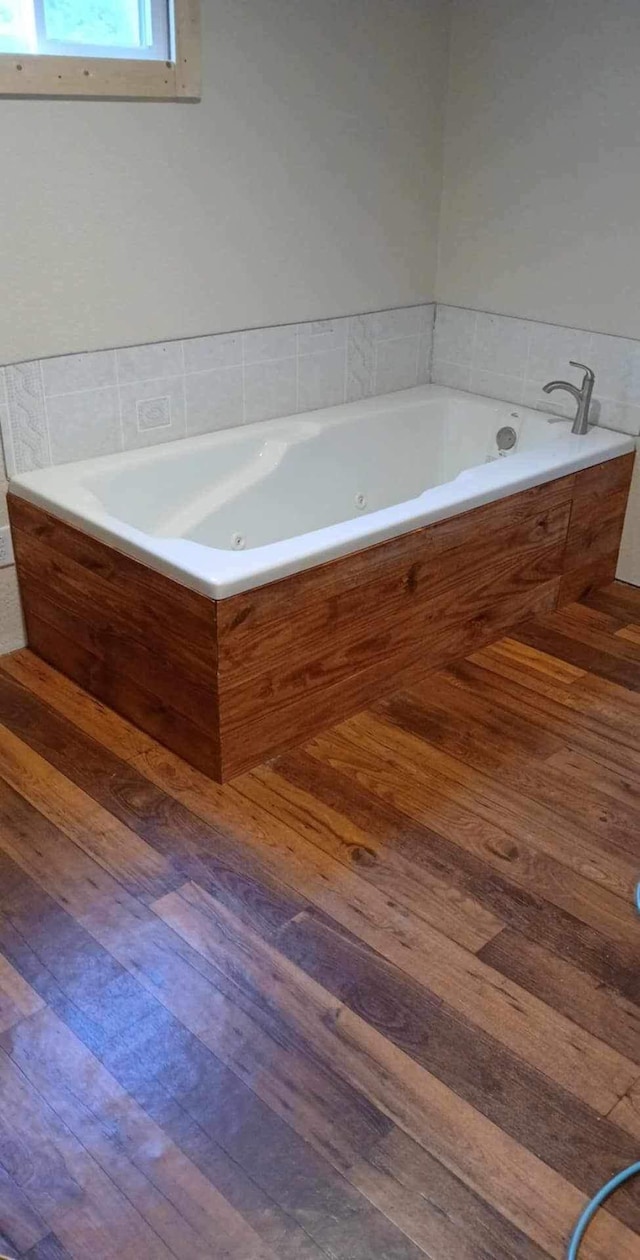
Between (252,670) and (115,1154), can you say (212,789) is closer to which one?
(252,670)

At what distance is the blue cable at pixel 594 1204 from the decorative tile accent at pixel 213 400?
2.18m

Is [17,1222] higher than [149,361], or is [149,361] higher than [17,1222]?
[149,361]

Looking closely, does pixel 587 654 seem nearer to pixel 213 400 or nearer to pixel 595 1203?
pixel 213 400

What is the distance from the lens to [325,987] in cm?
173

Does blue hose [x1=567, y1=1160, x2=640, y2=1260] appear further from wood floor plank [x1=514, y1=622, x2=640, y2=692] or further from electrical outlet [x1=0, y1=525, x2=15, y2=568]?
electrical outlet [x1=0, y1=525, x2=15, y2=568]

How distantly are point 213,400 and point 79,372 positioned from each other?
1.51 ft

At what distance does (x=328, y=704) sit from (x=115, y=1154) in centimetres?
119

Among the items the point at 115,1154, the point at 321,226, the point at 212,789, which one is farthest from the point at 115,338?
the point at 115,1154

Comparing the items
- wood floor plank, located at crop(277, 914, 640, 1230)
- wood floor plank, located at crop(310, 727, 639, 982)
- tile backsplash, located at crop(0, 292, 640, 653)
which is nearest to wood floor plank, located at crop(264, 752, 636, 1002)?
wood floor plank, located at crop(310, 727, 639, 982)

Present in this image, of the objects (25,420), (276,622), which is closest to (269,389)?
(25,420)

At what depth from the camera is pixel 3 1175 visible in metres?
1.42

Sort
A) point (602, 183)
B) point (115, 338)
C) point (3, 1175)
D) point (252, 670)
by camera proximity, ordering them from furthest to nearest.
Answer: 1. point (602, 183)
2. point (115, 338)
3. point (252, 670)
4. point (3, 1175)

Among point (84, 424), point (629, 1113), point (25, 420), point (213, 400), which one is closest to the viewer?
point (629, 1113)

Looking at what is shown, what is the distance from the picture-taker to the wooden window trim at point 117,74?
7.45 feet
